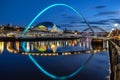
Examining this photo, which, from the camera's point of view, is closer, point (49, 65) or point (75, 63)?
point (49, 65)

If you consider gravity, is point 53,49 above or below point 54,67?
above

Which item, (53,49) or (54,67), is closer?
(54,67)

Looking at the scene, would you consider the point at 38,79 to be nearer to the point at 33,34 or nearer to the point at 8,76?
the point at 8,76

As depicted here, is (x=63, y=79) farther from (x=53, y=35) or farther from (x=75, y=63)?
(x=53, y=35)

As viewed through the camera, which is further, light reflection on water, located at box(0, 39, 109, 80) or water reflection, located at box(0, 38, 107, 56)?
water reflection, located at box(0, 38, 107, 56)

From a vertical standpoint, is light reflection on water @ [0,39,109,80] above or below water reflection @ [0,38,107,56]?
below

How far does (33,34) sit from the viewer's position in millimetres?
179625

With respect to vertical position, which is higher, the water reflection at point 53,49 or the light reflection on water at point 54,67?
the water reflection at point 53,49

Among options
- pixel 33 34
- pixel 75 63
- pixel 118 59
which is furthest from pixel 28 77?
pixel 33 34

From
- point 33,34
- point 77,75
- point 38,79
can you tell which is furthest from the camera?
point 33,34

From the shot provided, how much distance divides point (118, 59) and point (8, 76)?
10229mm

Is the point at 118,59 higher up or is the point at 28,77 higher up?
the point at 118,59

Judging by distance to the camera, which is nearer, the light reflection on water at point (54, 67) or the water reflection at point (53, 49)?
the light reflection on water at point (54, 67)

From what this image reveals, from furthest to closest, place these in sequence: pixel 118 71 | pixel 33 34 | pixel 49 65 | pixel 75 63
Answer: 1. pixel 33 34
2. pixel 75 63
3. pixel 49 65
4. pixel 118 71
